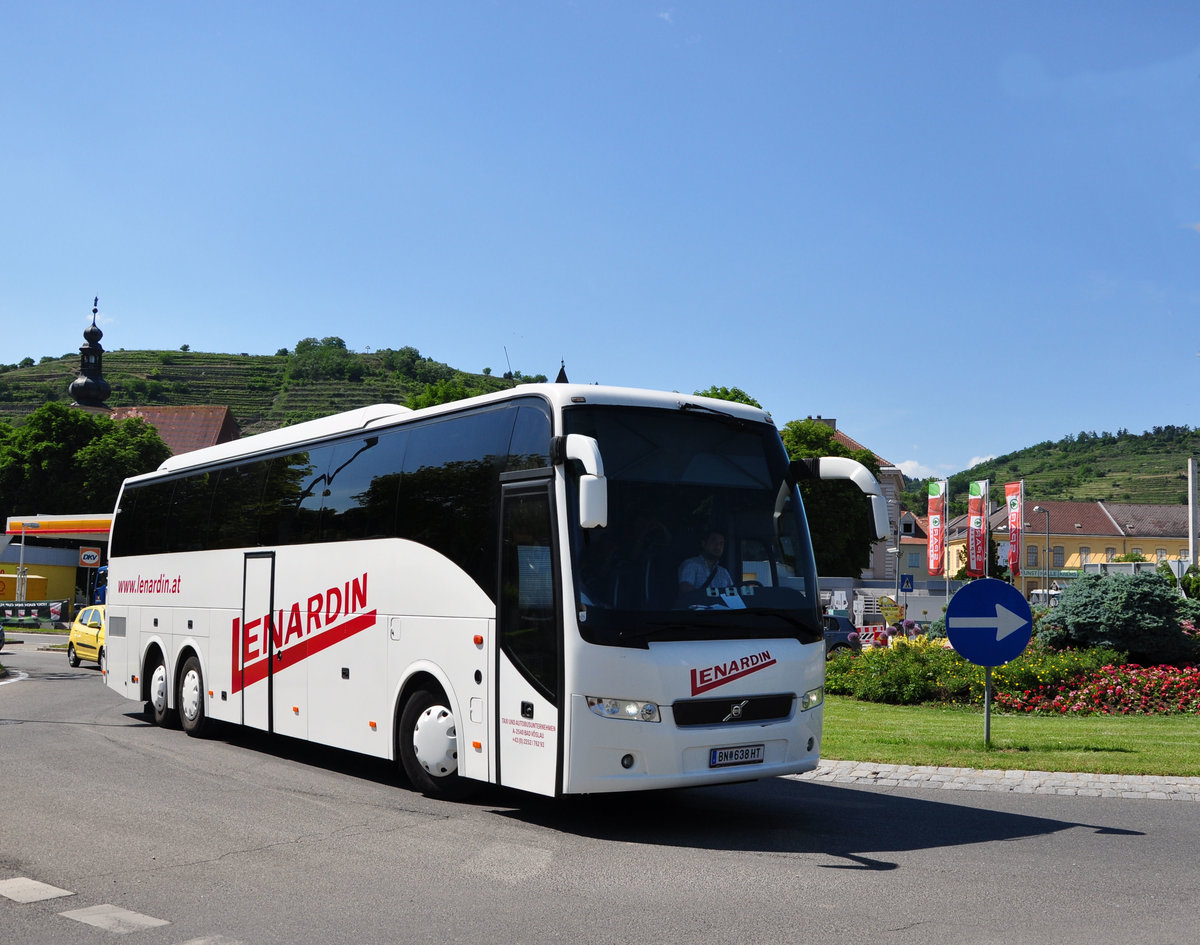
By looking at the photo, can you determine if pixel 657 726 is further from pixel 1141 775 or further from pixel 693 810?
pixel 1141 775

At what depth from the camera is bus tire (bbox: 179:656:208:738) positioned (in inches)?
592

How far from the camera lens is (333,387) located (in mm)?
162875

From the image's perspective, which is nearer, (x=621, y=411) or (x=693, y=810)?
(x=621, y=411)

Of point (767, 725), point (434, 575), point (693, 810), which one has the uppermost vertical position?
point (434, 575)

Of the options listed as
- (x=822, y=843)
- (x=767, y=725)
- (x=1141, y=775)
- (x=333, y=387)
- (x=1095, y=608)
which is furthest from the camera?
(x=333, y=387)

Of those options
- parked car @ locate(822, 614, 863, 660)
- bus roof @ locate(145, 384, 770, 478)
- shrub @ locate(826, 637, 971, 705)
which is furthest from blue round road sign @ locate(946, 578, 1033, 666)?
parked car @ locate(822, 614, 863, 660)

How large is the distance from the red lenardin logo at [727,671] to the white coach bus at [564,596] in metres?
0.02

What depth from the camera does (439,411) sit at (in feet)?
35.5

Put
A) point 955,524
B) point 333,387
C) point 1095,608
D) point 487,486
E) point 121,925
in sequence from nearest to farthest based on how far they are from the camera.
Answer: point 121,925
point 487,486
point 1095,608
point 955,524
point 333,387

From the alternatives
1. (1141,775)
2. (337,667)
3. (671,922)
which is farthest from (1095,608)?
(671,922)

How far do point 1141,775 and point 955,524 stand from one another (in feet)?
442

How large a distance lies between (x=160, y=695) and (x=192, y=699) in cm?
132

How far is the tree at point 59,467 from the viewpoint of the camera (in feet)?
248

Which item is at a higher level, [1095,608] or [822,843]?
[1095,608]
